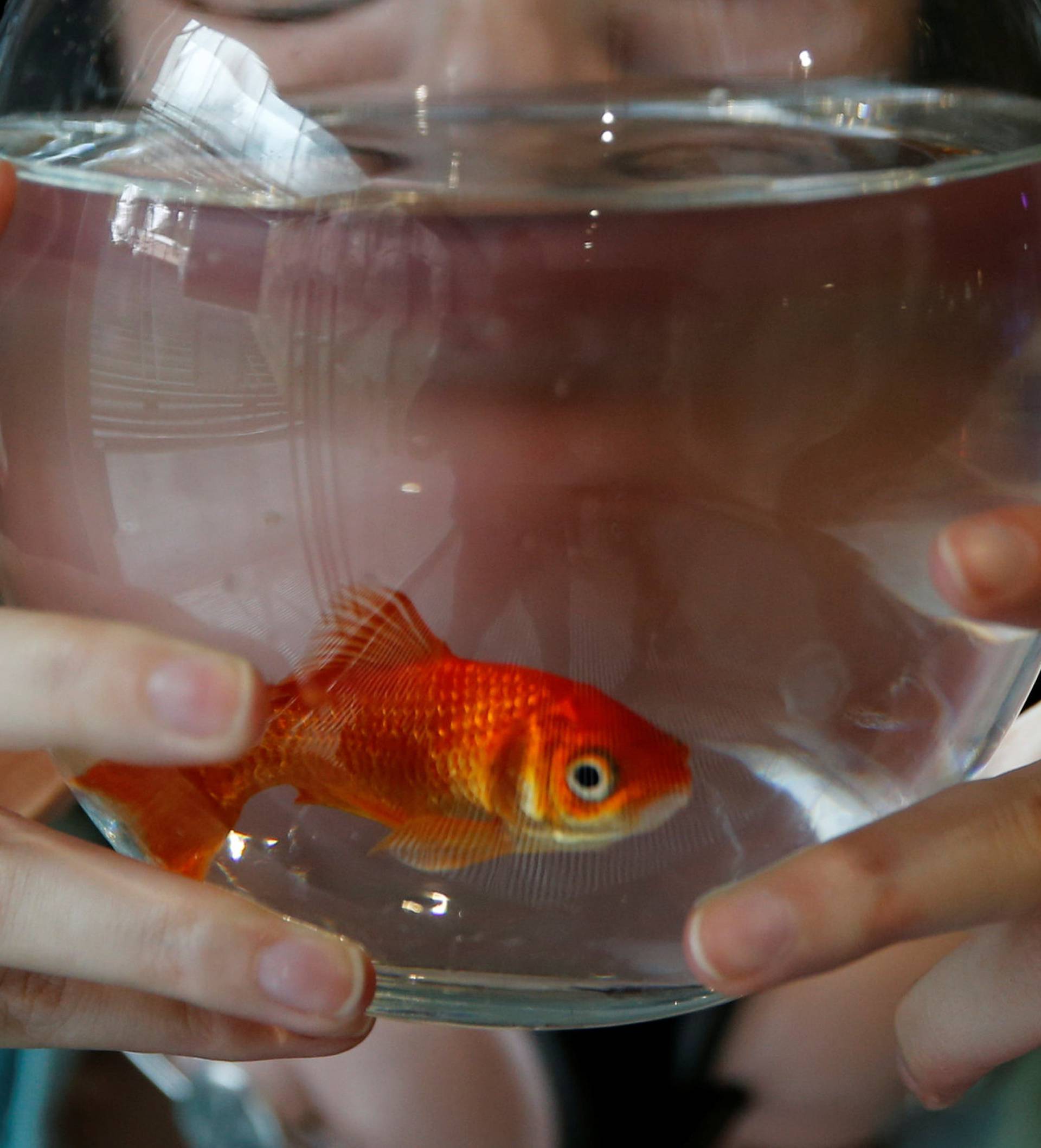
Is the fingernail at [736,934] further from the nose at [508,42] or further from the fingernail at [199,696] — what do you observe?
the nose at [508,42]

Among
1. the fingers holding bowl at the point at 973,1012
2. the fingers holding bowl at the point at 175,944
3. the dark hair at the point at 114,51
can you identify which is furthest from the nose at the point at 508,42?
the fingers holding bowl at the point at 973,1012

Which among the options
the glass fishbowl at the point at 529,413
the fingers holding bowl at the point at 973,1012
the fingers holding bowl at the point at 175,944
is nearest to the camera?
the glass fishbowl at the point at 529,413

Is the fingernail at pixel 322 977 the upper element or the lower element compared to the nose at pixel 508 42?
lower

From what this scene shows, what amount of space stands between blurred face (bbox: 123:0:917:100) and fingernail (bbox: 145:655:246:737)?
0.20 metres

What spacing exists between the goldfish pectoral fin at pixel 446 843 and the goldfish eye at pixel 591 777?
30 mm

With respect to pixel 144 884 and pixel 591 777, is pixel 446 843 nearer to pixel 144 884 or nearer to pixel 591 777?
pixel 591 777

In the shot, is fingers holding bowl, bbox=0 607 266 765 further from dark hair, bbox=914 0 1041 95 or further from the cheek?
dark hair, bbox=914 0 1041 95

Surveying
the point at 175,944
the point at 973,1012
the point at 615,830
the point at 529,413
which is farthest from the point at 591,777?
the point at 973,1012

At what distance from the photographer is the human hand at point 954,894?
17.8 inches

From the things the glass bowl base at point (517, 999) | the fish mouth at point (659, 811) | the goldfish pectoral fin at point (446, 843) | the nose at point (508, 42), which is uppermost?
the nose at point (508, 42)

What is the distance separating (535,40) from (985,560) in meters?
0.24

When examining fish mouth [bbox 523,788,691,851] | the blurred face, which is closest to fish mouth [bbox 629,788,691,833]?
fish mouth [bbox 523,788,691,851]

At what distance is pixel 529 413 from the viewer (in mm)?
385

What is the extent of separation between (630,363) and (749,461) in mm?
50
